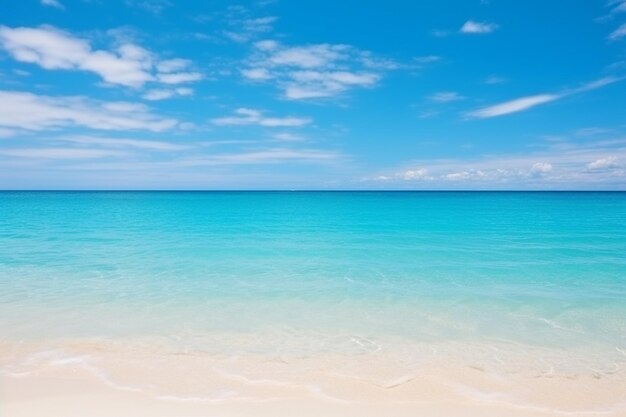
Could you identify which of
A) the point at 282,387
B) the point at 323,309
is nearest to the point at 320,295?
the point at 323,309

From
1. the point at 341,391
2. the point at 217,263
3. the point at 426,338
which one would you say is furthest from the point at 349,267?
the point at 341,391

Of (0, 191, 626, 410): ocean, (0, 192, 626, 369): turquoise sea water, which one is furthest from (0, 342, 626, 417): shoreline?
(0, 192, 626, 369): turquoise sea water

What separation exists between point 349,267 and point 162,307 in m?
7.33

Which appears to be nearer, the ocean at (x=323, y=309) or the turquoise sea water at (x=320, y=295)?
the ocean at (x=323, y=309)

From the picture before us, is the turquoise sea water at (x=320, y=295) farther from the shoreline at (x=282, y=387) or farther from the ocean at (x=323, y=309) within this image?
the shoreline at (x=282, y=387)

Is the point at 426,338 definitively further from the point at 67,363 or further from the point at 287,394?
the point at 67,363

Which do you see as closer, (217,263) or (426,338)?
(426,338)

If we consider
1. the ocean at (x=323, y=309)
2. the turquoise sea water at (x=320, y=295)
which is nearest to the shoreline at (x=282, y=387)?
the ocean at (x=323, y=309)

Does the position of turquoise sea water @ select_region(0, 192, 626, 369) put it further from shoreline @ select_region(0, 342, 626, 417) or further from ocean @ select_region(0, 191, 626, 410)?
shoreline @ select_region(0, 342, 626, 417)

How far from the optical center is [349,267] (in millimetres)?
14695

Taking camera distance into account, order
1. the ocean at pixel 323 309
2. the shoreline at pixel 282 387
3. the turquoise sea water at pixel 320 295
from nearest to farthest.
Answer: the shoreline at pixel 282 387, the ocean at pixel 323 309, the turquoise sea water at pixel 320 295

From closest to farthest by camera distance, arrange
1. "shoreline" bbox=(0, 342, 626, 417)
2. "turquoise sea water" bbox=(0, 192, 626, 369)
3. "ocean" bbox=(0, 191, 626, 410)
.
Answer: "shoreline" bbox=(0, 342, 626, 417) → "ocean" bbox=(0, 191, 626, 410) → "turquoise sea water" bbox=(0, 192, 626, 369)

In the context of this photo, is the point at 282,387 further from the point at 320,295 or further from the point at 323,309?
the point at 320,295

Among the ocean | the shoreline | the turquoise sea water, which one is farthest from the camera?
the turquoise sea water
